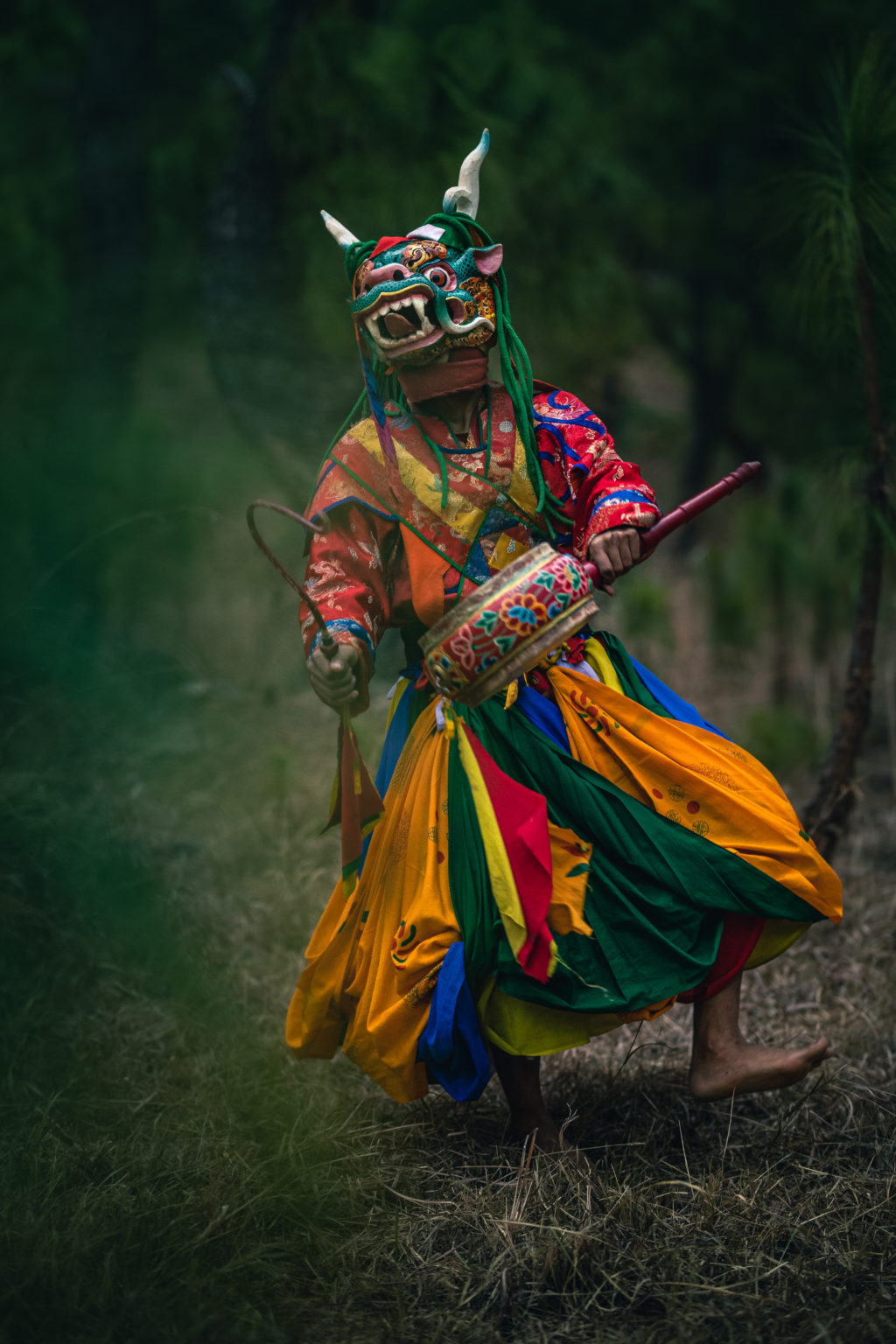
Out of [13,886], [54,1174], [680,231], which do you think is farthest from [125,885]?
[680,231]

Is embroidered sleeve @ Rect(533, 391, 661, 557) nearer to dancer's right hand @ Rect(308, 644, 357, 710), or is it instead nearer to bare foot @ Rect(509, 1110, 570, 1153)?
dancer's right hand @ Rect(308, 644, 357, 710)

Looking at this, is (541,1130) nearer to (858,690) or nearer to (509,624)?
(509,624)

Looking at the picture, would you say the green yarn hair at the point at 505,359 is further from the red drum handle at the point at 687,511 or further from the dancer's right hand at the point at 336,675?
the dancer's right hand at the point at 336,675

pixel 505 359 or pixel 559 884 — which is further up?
pixel 505 359

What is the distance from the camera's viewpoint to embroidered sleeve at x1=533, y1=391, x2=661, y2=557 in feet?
5.30

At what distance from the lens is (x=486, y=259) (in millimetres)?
1715

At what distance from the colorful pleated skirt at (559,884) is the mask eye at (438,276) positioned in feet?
2.02

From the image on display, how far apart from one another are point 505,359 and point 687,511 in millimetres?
388

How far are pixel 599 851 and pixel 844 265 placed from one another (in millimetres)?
1674

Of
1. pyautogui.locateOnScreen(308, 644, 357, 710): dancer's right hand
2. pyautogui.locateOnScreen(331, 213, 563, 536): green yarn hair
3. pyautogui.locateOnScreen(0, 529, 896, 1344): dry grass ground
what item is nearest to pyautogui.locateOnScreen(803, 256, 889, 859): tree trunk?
pyautogui.locateOnScreen(0, 529, 896, 1344): dry grass ground

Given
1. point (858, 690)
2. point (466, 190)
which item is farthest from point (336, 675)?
point (858, 690)

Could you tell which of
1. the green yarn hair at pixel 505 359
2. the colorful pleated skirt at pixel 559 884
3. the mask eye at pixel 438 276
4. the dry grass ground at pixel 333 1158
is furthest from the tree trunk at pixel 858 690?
the mask eye at pixel 438 276

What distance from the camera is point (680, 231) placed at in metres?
5.97

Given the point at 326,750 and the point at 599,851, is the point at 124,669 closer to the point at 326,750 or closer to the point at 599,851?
the point at 326,750
